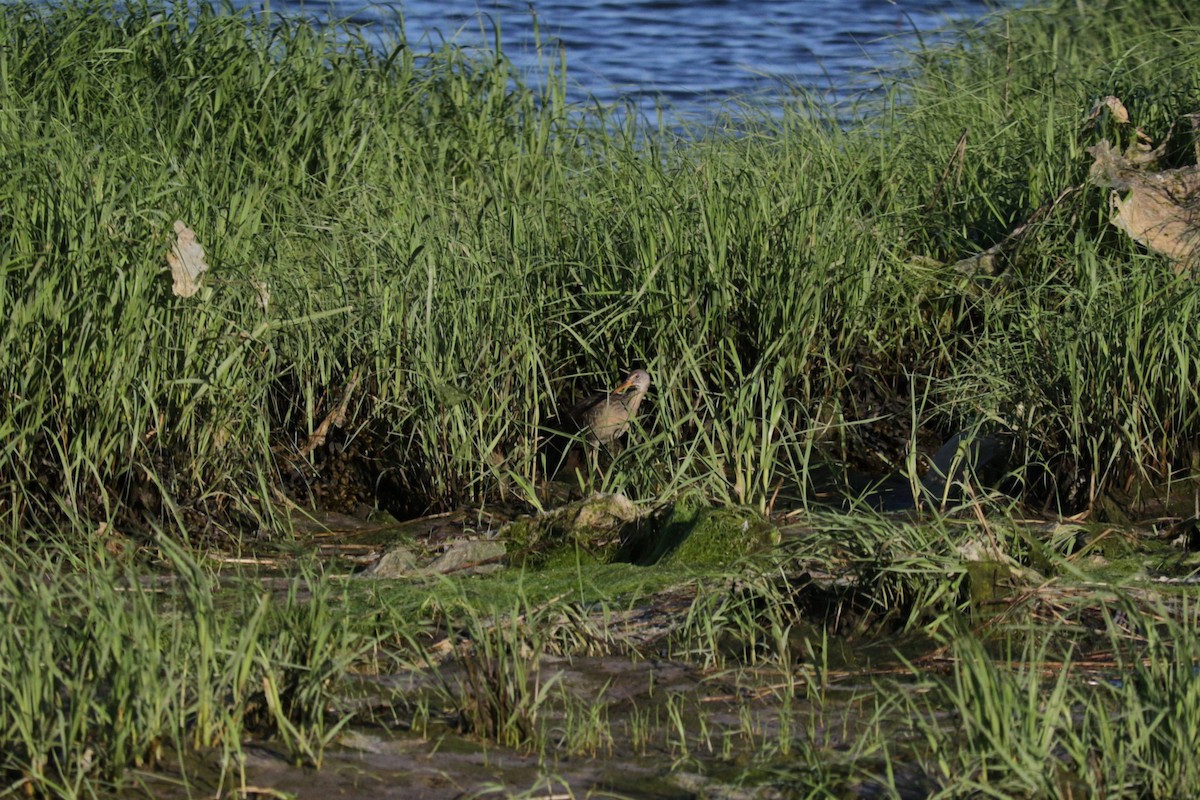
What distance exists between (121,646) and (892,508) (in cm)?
309

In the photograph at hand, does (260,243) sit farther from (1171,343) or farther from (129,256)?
(1171,343)

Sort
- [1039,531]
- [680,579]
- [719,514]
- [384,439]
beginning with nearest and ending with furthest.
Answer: [680,579] < [719,514] < [1039,531] < [384,439]

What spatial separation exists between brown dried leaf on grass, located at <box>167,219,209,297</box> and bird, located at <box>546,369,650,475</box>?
1208 mm

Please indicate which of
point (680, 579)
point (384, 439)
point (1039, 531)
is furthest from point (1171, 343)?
point (384, 439)

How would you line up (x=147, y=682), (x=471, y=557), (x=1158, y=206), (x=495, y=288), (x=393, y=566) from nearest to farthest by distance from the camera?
(x=147, y=682)
(x=393, y=566)
(x=471, y=557)
(x=495, y=288)
(x=1158, y=206)

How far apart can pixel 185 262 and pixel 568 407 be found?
1.53m

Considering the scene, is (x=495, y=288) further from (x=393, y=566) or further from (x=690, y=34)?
(x=690, y=34)

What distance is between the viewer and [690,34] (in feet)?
47.6

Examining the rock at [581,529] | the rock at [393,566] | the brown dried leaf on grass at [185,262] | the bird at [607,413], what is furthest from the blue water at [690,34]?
the rock at [393,566]

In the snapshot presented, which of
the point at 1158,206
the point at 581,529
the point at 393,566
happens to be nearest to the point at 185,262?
the point at 393,566

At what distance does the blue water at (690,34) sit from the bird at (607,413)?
513 centimetres

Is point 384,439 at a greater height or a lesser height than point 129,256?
lesser

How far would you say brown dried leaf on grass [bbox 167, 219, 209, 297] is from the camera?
4699 mm

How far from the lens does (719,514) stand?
433 cm
